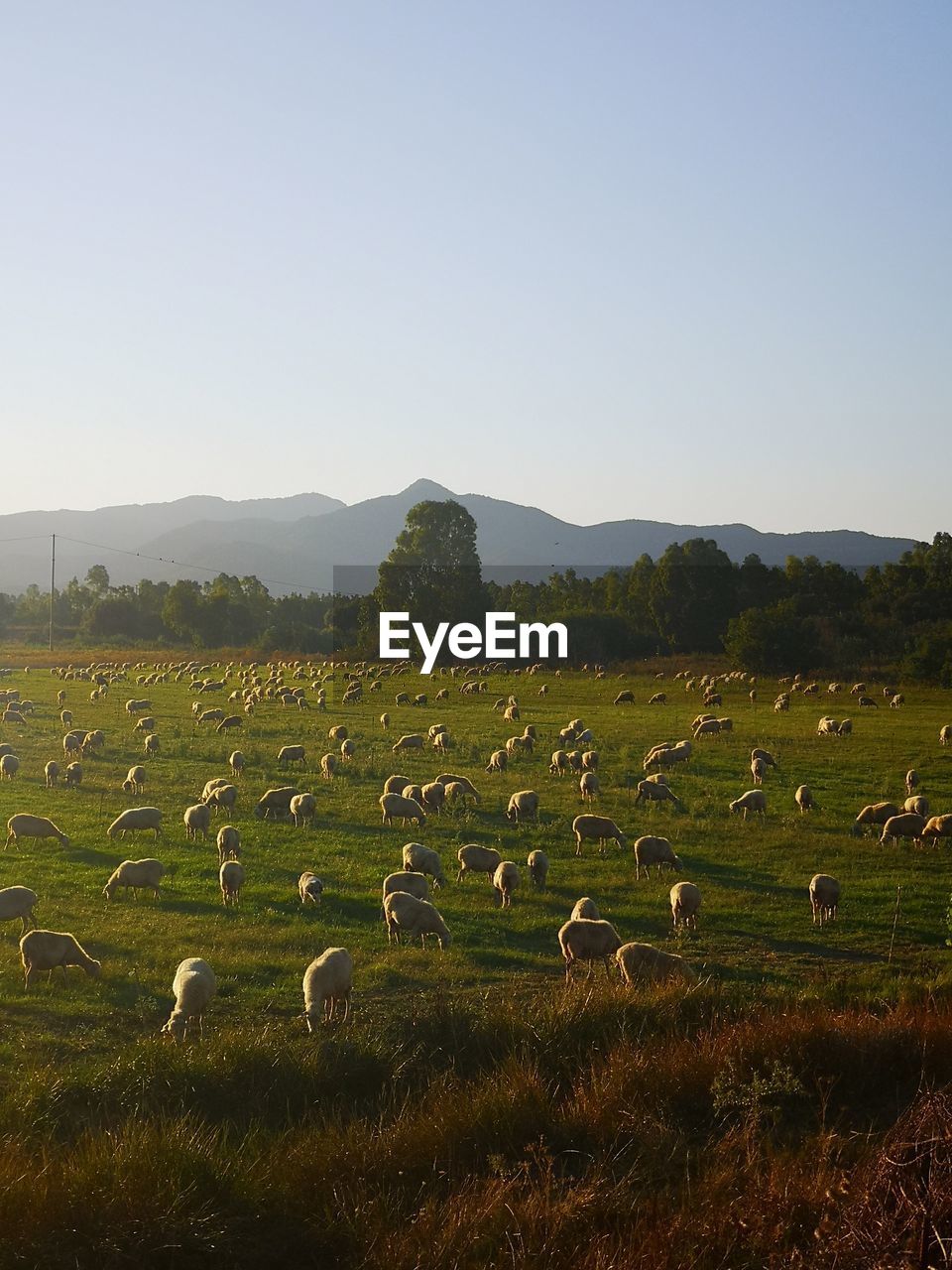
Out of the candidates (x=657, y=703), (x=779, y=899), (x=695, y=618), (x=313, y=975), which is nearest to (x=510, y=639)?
(x=695, y=618)

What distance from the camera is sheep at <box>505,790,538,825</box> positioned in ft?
78.5

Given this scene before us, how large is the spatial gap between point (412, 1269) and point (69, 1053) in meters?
6.05

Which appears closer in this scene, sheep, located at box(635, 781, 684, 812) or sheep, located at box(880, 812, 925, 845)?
sheep, located at box(880, 812, 925, 845)

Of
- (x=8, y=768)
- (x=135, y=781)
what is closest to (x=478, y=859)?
(x=135, y=781)

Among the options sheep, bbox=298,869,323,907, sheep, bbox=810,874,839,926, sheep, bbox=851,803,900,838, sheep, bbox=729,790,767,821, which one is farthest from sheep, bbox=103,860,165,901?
sheep, bbox=851,803,900,838

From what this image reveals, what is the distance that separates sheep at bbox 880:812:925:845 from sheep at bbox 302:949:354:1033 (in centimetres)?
1392

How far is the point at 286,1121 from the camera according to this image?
28.1ft

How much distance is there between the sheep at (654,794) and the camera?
26.1 metres

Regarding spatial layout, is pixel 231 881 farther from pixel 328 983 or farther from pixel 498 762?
pixel 498 762

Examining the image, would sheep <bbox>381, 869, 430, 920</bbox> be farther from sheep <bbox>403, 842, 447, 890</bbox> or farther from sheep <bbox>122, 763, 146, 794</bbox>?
sheep <bbox>122, 763, 146, 794</bbox>

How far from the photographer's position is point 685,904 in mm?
16266

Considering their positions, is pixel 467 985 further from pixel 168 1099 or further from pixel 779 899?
pixel 779 899

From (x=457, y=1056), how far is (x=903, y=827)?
1532cm

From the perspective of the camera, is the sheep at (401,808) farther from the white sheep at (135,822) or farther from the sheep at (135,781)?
the sheep at (135,781)
